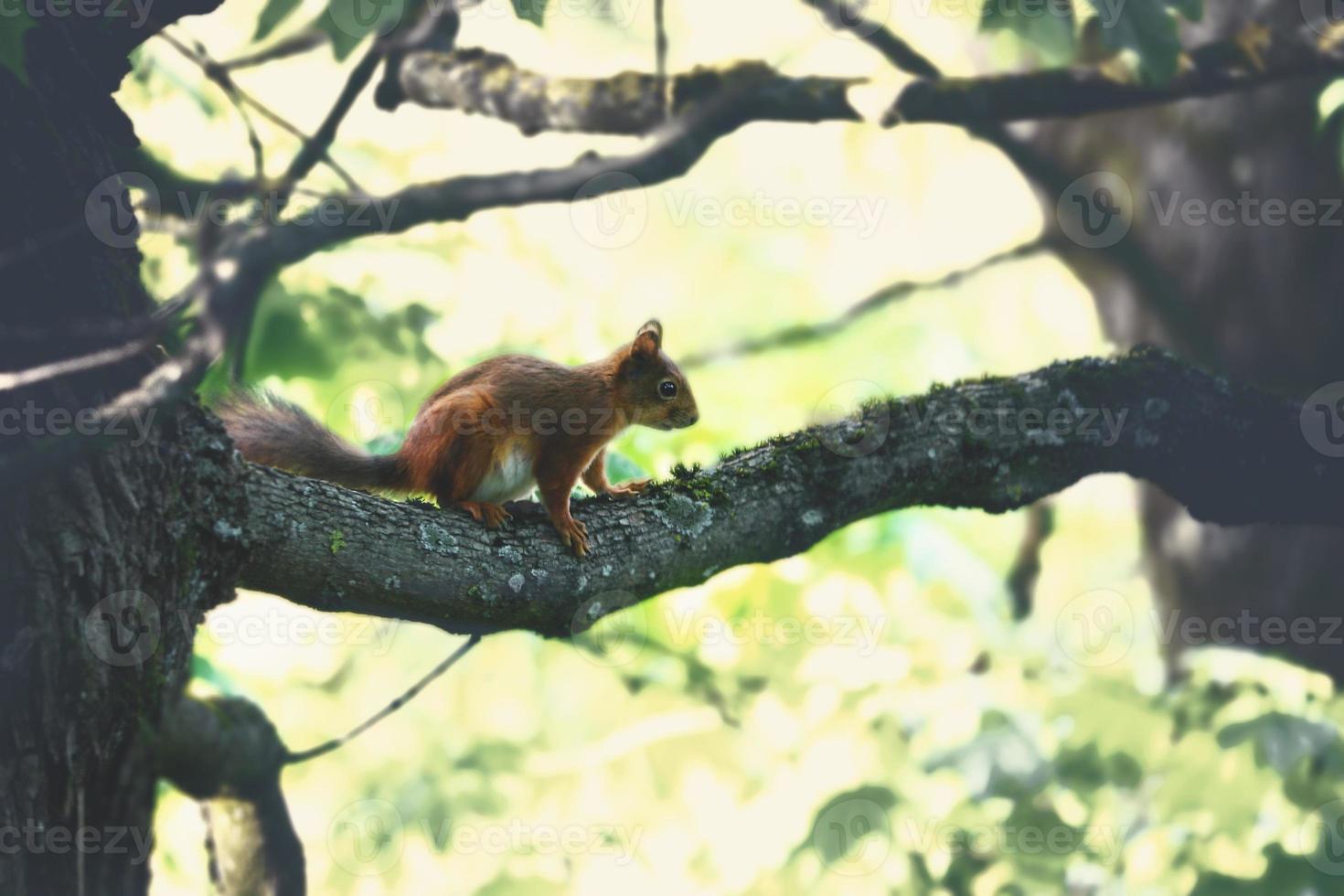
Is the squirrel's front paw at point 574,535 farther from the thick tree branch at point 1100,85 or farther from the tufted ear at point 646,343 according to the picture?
the thick tree branch at point 1100,85

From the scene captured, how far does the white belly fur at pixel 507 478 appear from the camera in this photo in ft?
7.88

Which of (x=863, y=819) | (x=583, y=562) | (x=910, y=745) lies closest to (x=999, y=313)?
(x=910, y=745)

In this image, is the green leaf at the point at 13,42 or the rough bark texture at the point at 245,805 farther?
the rough bark texture at the point at 245,805

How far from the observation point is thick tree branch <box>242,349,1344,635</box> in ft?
5.75

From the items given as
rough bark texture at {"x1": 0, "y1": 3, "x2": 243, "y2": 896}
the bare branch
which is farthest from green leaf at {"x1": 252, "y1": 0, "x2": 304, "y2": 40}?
the bare branch

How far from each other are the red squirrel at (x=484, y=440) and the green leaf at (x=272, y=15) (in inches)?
49.1

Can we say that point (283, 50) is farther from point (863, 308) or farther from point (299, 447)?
point (863, 308)

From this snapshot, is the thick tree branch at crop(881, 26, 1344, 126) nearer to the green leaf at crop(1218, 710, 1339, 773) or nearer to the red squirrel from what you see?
the red squirrel

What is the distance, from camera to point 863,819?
478 cm

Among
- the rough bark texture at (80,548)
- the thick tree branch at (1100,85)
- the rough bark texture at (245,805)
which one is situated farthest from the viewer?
the thick tree branch at (1100,85)

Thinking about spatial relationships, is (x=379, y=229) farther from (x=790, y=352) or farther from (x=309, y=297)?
(x=790, y=352)

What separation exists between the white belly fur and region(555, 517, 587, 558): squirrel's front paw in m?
0.36

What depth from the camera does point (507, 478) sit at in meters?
2.42

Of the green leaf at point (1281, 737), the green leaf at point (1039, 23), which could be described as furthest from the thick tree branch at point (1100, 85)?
the green leaf at point (1281, 737)
